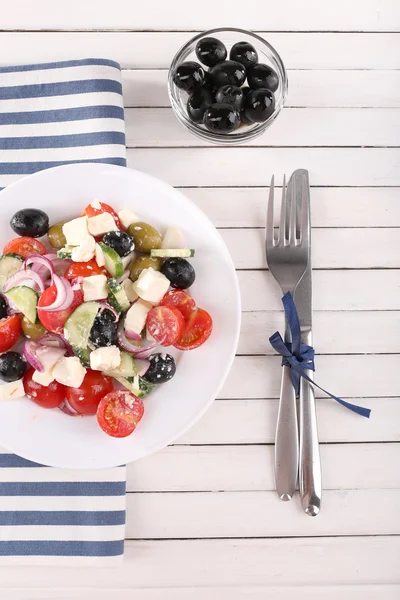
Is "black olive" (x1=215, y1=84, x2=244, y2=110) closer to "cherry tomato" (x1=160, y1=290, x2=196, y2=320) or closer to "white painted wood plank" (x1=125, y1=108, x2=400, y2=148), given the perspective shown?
"white painted wood plank" (x1=125, y1=108, x2=400, y2=148)

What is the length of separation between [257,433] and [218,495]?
0.16m

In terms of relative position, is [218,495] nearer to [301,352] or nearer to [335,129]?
[301,352]

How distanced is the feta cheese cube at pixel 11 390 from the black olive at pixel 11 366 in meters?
0.01

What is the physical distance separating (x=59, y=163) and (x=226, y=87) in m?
0.42

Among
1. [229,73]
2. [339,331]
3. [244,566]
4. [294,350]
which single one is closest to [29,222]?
[229,73]

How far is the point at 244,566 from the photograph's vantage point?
1.40 m

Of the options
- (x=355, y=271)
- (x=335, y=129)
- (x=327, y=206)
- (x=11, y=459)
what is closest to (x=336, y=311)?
(x=355, y=271)

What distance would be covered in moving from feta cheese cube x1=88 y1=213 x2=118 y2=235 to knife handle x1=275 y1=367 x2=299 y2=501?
49 centimetres

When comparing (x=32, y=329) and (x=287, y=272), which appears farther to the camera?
(x=287, y=272)

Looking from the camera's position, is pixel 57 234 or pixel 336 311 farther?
pixel 336 311

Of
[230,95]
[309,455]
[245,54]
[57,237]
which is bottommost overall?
[309,455]

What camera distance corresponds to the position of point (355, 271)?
1454 mm

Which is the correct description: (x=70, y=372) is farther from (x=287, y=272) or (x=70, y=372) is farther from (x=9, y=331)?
(x=287, y=272)

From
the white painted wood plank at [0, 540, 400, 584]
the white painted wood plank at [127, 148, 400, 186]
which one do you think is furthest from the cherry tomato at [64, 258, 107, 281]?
the white painted wood plank at [0, 540, 400, 584]
